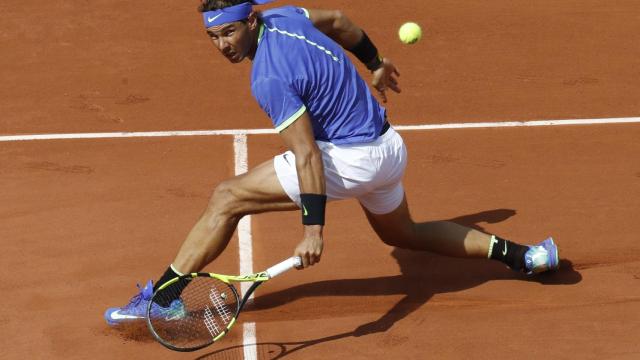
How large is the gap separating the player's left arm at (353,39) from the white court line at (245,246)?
1450 mm

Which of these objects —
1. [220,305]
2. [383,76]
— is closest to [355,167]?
[383,76]

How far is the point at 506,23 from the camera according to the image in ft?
37.6

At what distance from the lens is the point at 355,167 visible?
6430mm

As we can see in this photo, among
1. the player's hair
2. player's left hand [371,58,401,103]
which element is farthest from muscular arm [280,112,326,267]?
player's left hand [371,58,401,103]

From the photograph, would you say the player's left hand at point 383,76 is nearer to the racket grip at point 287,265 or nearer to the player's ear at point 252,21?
the player's ear at point 252,21

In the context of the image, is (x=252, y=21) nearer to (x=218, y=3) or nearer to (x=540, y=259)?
(x=218, y=3)

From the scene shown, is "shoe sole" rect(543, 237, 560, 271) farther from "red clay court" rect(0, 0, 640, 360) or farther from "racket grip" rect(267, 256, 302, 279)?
"racket grip" rect(267, 256, 302, 279)

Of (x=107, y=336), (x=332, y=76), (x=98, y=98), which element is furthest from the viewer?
(x=98, y=98)

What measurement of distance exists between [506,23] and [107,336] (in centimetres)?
614

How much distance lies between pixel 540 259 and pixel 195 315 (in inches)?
85.2

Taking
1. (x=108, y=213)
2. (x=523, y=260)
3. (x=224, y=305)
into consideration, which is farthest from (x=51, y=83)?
(x=523, y=260)

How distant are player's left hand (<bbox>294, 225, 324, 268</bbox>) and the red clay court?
802 mm

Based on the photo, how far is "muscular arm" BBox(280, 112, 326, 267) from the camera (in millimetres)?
6047

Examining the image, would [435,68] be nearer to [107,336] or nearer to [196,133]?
[196,133]
